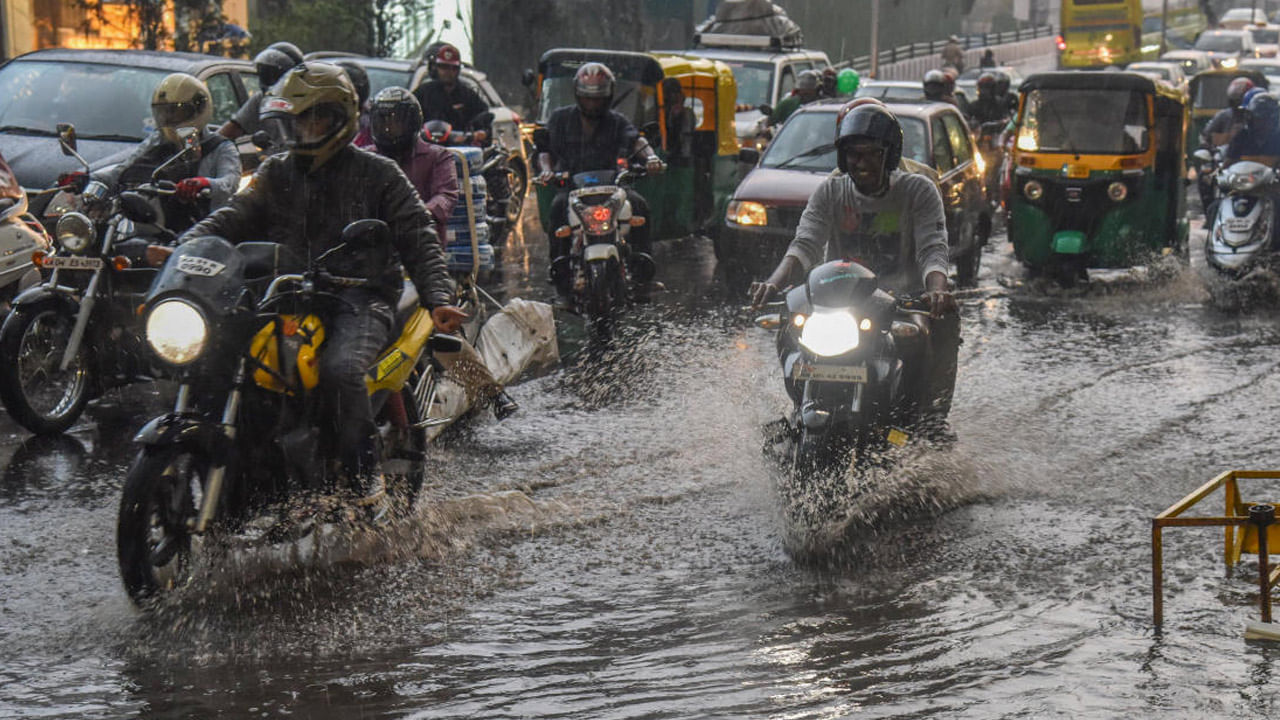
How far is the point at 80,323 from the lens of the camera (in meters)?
8.52

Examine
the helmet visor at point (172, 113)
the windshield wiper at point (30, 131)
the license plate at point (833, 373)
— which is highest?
the helmet visor at point (172, 113)

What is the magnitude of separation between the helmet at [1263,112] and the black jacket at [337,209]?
10.5 meters

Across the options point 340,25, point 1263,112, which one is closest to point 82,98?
point 1263,112

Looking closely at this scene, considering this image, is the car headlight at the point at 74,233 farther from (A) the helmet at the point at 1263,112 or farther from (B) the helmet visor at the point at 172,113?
(A) the helmet at the point at 1263,112

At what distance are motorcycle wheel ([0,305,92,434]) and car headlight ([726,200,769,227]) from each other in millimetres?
6799

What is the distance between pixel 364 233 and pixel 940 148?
33.5 ft

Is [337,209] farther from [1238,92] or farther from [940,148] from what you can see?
[1238,92]

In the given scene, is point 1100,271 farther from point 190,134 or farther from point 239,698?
point 239,698

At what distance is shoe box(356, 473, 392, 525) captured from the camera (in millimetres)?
6199

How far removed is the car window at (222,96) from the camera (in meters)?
13.4

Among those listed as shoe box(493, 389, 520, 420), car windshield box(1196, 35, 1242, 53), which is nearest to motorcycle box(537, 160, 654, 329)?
shoe box(493, 389, 520, 420)

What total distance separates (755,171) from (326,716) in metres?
10.7

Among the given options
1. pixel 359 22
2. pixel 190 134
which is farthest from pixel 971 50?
pixel 190 134

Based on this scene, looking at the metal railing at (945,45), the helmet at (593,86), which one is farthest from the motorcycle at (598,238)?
the metal railing at (945,45)
